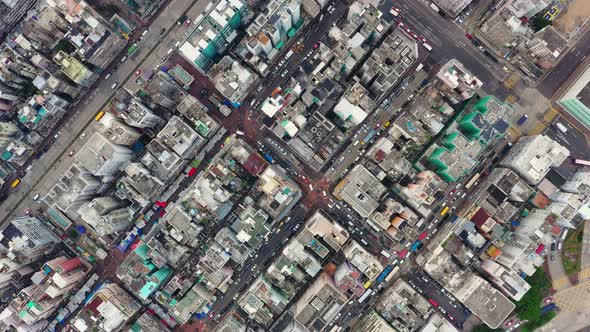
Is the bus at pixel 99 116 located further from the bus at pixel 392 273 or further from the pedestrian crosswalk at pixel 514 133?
the pedestrian crosswalk at pixel 514 133

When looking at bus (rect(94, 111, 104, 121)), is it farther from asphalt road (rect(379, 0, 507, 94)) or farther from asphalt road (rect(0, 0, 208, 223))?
asphalt road (rect(379, 0, 507, 94))

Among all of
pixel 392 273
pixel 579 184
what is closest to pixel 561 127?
pixel 579 184

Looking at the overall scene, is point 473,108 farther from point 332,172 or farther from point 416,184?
point 332,172

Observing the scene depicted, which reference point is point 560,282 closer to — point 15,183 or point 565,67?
point 565,67

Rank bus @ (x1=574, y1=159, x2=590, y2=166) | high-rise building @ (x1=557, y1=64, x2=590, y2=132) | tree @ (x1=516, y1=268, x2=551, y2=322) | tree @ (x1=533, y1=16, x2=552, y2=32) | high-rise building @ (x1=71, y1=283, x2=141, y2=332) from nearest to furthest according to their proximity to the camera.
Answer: high-rise building @ (x1=71, y1=283, x2=141, y2=332) → high-rise building @ (x1=557, y1=64, x2=590, y2=132) → tree @ (x1=533, y1=16, x2=552, y2=32) → tree @ (x1=516, y1=268, x2=551, y2=322) → bus @ (x1=574, y1=159, x2=590, y2=166)

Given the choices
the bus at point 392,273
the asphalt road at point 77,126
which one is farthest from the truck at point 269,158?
the bus at point 392,273

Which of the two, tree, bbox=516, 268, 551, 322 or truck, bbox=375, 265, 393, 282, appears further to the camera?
truck, bbox=375, 265, 393, 282

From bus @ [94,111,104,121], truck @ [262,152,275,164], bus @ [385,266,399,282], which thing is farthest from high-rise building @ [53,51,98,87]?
bus @ [385,266,399,282]
